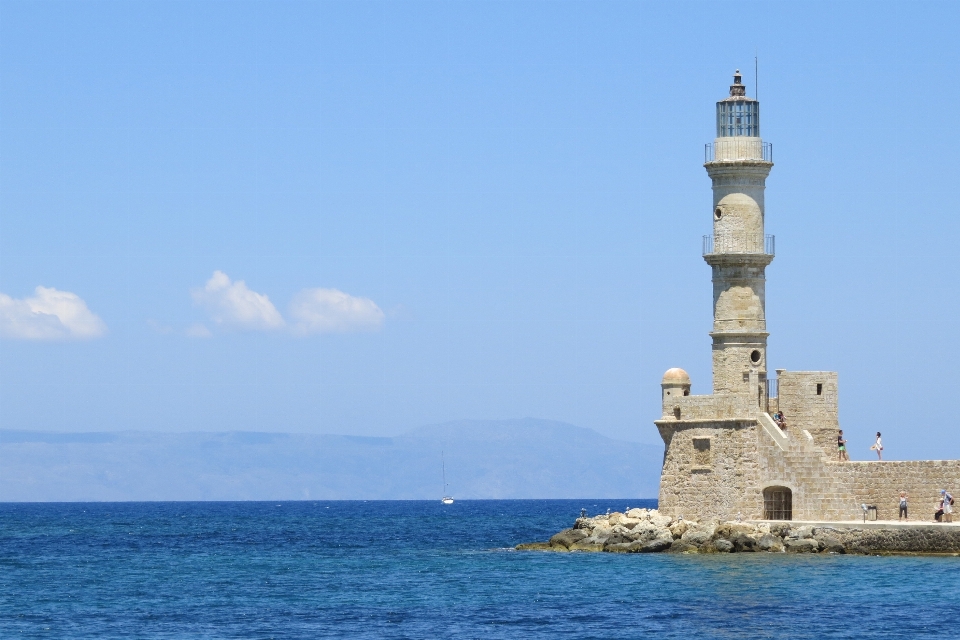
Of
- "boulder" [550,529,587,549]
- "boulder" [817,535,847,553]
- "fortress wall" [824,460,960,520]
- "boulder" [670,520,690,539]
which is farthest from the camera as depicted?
"boulder" [550,529,587,549]

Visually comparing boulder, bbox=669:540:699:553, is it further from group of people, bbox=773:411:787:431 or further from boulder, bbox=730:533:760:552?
group of people, bbox=773:411:787:431

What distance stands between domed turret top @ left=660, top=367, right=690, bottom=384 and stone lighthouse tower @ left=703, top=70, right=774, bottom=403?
2.81ft

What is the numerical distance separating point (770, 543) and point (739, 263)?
23.6 feet

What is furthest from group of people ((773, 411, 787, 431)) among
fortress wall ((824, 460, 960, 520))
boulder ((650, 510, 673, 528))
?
boulder ((650, 510, 673, 528))

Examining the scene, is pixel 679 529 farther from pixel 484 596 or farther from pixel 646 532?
pixel 484 596

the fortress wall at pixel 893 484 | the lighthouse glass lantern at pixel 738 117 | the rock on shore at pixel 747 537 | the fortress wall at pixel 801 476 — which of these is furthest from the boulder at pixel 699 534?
the lighthouse glass lantern at pixel 738 117

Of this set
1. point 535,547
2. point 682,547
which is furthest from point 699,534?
point 535,547

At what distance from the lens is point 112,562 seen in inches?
1847

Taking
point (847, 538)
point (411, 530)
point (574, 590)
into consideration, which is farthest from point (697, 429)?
point (411, 530)

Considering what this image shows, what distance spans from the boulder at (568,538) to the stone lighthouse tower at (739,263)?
6.00 meters

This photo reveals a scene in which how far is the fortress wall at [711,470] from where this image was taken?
39.5 m

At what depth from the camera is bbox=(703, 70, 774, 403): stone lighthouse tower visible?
40594 millimetres

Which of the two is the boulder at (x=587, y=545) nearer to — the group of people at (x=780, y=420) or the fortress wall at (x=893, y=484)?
the group of people at (x=780, y=420)

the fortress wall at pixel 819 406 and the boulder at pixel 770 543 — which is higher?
the fortress wall at pixel 819 406
